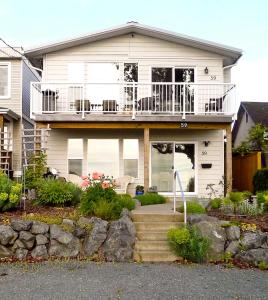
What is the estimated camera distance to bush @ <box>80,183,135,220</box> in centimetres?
1029

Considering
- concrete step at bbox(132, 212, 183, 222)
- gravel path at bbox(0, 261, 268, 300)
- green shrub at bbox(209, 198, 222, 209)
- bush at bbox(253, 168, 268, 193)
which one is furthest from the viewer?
bush at bbox(253, 168, 268, 193)

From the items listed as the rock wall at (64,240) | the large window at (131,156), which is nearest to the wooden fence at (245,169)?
the large window at (131,156)

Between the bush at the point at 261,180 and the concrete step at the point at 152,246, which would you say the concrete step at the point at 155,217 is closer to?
the concrete step at the point at 152,246

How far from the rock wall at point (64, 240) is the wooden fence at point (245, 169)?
978cm

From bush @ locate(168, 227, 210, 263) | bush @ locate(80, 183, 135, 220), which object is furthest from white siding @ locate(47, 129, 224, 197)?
bush @ locate(168, 227, 210, 263)

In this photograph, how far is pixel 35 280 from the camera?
7555mm

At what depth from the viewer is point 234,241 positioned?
9.53 metres

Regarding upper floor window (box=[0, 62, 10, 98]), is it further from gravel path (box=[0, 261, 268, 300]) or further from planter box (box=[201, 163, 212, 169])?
gravel path (box=[0, 261, 268, 300])

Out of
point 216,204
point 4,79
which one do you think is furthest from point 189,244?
point 4,79

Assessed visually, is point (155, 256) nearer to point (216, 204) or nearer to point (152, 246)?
point (152, 246)

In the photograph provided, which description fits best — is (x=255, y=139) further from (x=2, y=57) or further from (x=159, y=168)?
(x=2, y=57)

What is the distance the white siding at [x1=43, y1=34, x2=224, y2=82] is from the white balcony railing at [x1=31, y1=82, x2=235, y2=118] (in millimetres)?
812

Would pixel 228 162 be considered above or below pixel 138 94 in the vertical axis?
below

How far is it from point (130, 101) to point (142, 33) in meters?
2.65
